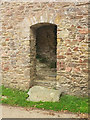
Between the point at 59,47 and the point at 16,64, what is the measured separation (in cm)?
180

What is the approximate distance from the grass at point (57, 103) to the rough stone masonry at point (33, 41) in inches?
12.3

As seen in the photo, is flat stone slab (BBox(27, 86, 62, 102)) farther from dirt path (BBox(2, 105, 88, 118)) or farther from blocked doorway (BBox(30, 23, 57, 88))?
blocked doorway (BBox(30, 23, 57, 88))

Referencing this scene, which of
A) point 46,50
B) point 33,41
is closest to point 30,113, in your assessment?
point 33,41

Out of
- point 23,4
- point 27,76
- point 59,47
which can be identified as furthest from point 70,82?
point 23,4

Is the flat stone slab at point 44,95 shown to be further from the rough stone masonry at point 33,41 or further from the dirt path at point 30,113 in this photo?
the dirt path at point 30,113

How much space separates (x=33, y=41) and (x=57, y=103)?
8.47 ft

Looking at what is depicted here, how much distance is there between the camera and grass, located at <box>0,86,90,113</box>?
4.18m

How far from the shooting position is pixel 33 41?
5.81 meters

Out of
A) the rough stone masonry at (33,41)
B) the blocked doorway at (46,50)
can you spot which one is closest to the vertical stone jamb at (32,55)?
the rough stone masonry at (33,41)

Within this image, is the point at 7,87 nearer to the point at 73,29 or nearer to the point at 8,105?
the point at 8,105

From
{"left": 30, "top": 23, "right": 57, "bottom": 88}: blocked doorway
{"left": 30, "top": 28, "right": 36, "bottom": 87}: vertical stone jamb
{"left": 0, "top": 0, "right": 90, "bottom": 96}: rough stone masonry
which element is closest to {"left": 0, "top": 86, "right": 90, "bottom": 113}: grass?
{"left": 0, "top": 0, "right": 90, "bottom": 96}: rough stone masonry

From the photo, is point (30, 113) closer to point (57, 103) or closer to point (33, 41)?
point (57, 103)

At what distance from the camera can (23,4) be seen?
546 cm

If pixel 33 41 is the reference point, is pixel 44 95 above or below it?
below
